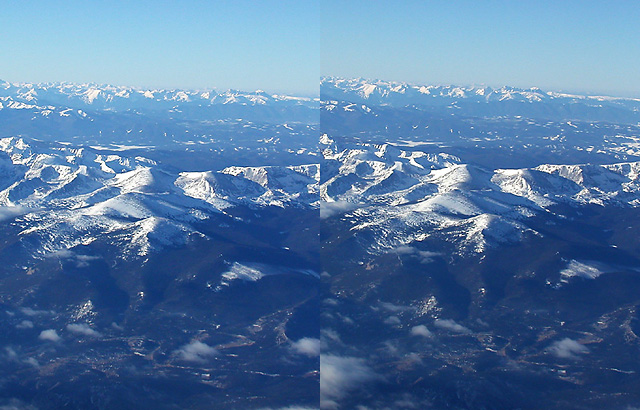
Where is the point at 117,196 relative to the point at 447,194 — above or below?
below

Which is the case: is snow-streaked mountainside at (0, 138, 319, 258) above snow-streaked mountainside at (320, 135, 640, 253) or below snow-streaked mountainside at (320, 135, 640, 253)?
below

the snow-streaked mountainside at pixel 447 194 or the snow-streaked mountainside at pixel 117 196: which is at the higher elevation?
the snow-streaked mountainside at pixel 447 194

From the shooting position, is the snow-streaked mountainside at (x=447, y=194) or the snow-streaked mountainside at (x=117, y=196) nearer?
the snow-streaked mountainside at (x=447, y=194)

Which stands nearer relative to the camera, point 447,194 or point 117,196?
point 447,194

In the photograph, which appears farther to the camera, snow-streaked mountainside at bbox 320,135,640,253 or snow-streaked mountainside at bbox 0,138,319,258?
snow-streaked mountainside at bbox 0,138,319,258

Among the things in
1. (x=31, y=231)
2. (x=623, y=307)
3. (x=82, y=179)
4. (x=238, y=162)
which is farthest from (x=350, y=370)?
(x=238, y=162)
